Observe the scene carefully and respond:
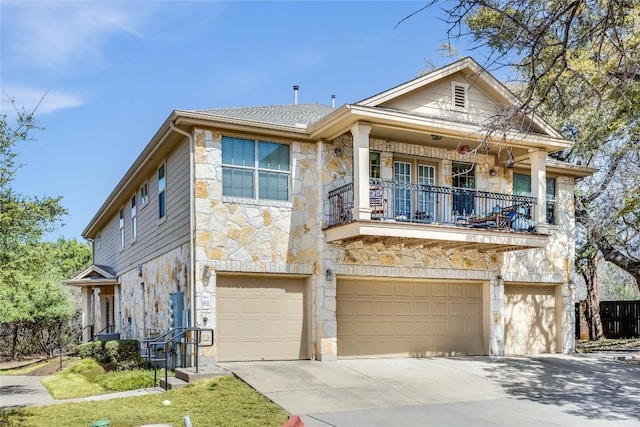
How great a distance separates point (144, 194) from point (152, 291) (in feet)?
11.0

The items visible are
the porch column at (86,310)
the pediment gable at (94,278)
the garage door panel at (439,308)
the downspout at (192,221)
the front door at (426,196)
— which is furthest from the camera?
the porch column at (86,310)

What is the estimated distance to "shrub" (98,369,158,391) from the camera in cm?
1395

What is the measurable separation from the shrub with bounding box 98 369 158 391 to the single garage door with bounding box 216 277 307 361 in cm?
163

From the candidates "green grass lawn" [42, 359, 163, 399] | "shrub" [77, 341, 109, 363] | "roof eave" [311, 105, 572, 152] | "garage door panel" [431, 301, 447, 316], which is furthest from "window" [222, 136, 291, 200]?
"shrub" [77, 341, 109, 363]

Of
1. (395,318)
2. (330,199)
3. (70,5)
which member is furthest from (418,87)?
(70,5)

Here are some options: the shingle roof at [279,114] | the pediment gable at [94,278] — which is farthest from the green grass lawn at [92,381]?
the pediment gable at [94,278]

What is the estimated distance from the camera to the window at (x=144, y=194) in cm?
2002

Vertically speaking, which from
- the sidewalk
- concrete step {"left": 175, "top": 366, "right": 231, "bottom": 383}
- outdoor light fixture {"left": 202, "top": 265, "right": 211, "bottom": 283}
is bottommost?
the sidewalk

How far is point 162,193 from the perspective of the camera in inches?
707

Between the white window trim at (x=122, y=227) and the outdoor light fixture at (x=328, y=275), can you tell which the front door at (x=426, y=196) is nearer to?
the outdoor light fixture at (x=328, y=275)

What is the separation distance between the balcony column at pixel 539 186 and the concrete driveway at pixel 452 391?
3.54 m

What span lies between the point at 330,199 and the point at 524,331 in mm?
6990

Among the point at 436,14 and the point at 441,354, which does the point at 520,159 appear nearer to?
the point at 441,354

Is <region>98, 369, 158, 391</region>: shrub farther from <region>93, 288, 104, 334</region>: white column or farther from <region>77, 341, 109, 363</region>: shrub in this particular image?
<region>93, 288, 104, 334</region>: white column
